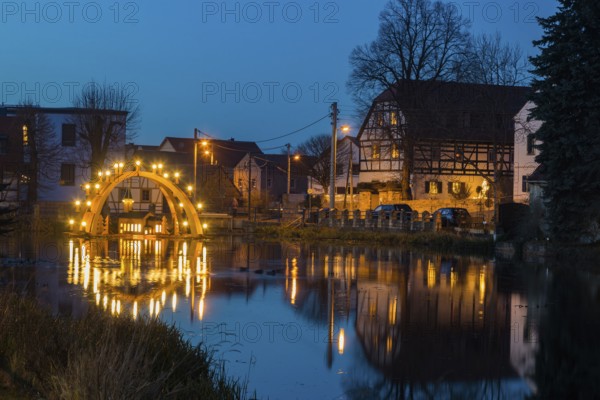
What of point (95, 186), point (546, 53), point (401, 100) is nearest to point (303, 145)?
point (401, 100)

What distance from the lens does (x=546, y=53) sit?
33.9m

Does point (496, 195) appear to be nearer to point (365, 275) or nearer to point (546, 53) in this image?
point (546, 53)

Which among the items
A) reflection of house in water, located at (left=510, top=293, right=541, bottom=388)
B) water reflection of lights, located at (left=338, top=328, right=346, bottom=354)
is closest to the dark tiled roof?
reflection of house in water, located at (left=510, top=293, right=541, bottom=388)

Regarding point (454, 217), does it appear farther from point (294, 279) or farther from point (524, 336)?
point (524, 336)

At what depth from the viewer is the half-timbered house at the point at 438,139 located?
190 feet

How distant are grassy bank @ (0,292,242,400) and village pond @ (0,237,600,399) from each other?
4.11 ft

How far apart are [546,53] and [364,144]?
148ft

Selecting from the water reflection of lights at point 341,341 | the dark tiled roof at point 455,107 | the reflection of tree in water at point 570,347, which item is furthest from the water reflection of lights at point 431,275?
the dark tiled roof at point 455,107

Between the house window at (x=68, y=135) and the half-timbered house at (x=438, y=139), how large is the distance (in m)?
25.2

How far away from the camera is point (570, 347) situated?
14.9 m

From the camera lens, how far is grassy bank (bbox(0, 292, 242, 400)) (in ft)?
27.2

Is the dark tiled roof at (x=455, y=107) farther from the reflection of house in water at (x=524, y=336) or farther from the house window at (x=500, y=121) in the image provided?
the reflection of house in water at (x=524, y=336)

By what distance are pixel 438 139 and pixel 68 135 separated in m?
31.3

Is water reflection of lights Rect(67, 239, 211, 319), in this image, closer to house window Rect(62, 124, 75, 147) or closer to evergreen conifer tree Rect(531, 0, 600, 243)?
evergreen conifer tree Rect(531, 0, 600, 243)
